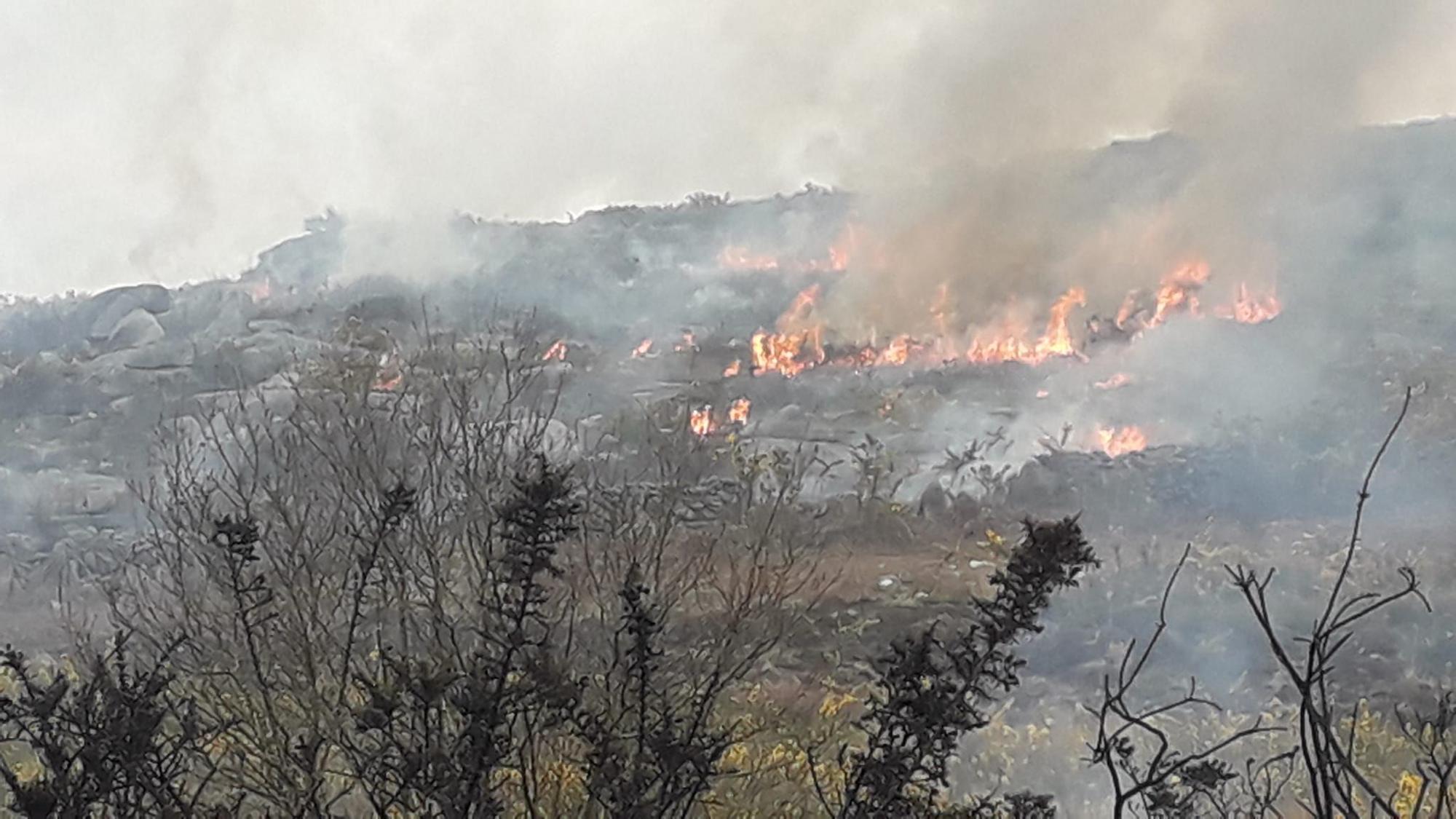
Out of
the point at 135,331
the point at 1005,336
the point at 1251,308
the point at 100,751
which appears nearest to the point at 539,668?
the point at 100,751

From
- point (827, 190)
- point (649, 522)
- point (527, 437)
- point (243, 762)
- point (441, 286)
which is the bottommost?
point (243, 762)

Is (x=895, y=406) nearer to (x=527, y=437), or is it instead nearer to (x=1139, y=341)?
(x=1139, y=341)

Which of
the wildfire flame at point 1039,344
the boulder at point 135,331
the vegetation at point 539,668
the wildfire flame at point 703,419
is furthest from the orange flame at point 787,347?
the boulder at point 135,331

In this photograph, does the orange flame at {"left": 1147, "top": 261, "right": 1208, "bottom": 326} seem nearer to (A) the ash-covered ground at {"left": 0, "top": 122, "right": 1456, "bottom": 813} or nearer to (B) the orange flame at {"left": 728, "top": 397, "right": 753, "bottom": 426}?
(A) the ash-covered ground at {"left": 0, "top": 122, "right": 1456, "bottom": 813}

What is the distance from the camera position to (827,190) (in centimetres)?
1265

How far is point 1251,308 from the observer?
909cm

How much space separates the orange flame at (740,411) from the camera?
8.78 meters

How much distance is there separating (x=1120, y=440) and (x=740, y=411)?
10.2 ft

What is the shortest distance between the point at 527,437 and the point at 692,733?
267 centimetres

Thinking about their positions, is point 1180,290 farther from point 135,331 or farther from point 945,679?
point 135,331

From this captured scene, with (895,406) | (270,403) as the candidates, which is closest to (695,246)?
(895,406)

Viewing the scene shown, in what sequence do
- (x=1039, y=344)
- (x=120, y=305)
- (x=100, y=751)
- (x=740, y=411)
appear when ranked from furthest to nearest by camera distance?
(x=120, y=305) → (x=1039, y=344) → (x=740, y=411) → (x=100, y=751)

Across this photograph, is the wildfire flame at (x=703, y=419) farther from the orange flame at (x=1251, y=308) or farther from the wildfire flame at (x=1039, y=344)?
the orange flame at (x=1251, y=308)

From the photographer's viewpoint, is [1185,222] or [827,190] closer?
[1185,222]
